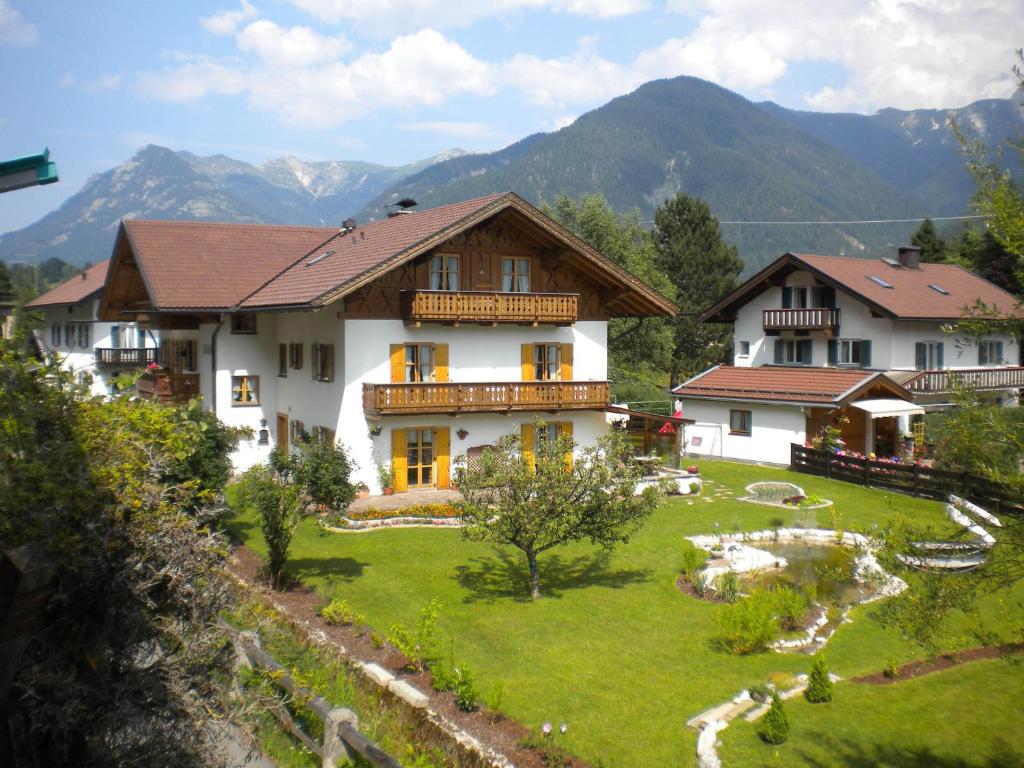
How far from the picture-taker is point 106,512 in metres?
7.48

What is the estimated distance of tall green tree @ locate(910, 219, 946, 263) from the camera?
189 feet

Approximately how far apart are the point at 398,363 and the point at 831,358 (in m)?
21.0

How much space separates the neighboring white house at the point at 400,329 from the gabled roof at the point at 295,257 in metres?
0.08

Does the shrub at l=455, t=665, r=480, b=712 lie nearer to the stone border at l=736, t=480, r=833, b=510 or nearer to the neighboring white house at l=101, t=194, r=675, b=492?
the neighboring white house at l=101, t=194, r=675, b=492

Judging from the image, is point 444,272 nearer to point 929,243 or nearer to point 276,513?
point 276,513

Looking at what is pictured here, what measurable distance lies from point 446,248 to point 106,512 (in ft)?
71.9

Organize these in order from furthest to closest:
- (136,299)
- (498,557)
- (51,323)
A: (51,323)
(136,299)
(498,557)

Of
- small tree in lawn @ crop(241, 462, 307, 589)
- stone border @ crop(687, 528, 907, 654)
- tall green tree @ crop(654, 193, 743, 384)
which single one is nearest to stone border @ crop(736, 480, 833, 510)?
stone border @ crop(687, 528, 907, 654)

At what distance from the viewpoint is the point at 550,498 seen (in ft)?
55.3

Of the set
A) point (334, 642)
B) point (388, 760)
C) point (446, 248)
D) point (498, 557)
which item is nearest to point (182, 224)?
point (446, 248)

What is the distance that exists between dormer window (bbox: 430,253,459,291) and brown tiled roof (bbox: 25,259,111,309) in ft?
87.4

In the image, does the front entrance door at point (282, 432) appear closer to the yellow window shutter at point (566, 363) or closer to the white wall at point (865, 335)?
the yellow window shutter at point (566, 363)

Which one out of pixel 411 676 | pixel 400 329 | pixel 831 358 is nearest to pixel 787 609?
pixel 411 676

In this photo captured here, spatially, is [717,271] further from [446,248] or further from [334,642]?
[334,642]
